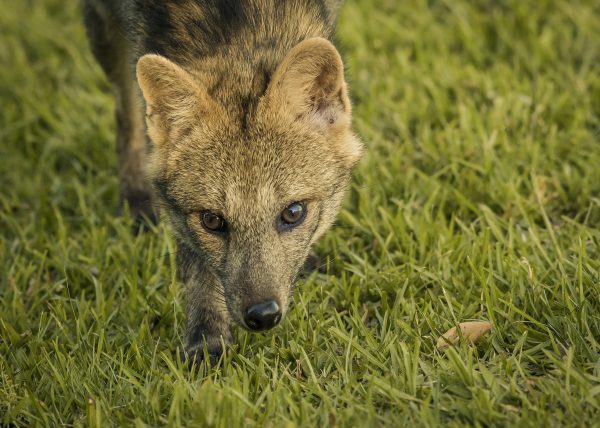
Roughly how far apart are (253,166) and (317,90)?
604 millimetres

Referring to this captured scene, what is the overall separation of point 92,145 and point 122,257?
1.79 m

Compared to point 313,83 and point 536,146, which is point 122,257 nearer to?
point 313,83

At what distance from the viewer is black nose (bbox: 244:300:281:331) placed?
419 centimetres

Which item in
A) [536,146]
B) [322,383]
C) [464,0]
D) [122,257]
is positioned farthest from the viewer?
[464,0]

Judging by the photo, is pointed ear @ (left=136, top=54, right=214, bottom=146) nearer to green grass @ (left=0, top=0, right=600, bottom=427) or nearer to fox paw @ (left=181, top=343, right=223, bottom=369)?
green grass @ (left=0, top=0, right=600, bottom=427)

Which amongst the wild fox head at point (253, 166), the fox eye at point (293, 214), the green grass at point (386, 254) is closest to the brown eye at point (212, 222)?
the wild fox head at point (253, 166)

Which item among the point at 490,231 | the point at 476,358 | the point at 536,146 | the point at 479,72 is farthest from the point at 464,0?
the point at 476,358

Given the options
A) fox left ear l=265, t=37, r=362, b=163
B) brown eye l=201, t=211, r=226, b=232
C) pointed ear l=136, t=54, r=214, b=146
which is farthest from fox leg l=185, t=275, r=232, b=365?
fox left ear l=265, t=37, r=362, b=163

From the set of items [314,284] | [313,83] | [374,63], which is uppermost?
[313,83]

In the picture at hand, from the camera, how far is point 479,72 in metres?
7.15

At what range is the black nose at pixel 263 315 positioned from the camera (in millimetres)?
4191

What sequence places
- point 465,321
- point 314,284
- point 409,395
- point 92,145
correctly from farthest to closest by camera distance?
1. point 92,145
2. point 314,284
3. point 465,321
4. point 409,395

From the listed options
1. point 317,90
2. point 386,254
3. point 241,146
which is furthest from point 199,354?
point 317,90

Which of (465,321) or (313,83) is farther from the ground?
(313,83)
